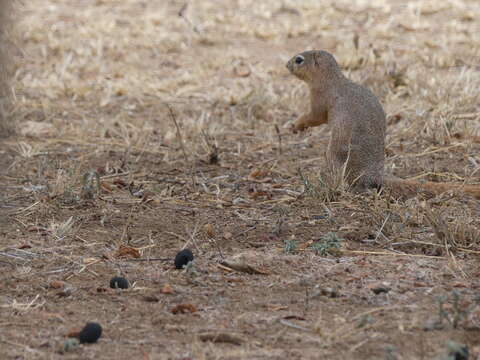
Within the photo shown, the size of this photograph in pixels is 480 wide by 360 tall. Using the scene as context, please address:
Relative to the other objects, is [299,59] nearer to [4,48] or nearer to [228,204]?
[228,204]

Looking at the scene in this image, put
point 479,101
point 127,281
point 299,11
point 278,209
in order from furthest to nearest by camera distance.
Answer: point 299,11, point 479,101, point 278,209, point 127,281

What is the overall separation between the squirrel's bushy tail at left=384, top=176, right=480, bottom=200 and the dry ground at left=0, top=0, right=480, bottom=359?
53mm

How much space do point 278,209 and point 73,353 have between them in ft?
5.73

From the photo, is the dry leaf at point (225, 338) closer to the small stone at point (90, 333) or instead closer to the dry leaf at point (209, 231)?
the small stone at point (90, 333)

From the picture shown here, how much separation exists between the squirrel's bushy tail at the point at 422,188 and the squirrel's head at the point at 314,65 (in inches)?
→ 36.1

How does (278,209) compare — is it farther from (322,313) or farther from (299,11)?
(299,11)

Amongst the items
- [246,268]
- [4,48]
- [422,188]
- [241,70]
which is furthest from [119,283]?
[241,70]

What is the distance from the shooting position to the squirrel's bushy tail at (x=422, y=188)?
427 centimetres

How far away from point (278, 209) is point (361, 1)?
619 centimetres

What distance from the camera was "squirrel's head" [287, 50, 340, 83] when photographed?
5.03 m

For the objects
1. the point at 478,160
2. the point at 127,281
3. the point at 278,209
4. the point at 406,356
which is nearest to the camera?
the point at 406,356

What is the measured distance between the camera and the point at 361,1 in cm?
984

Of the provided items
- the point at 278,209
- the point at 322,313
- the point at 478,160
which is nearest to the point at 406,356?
the point at 322,313

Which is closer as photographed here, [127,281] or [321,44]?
[127,281]
